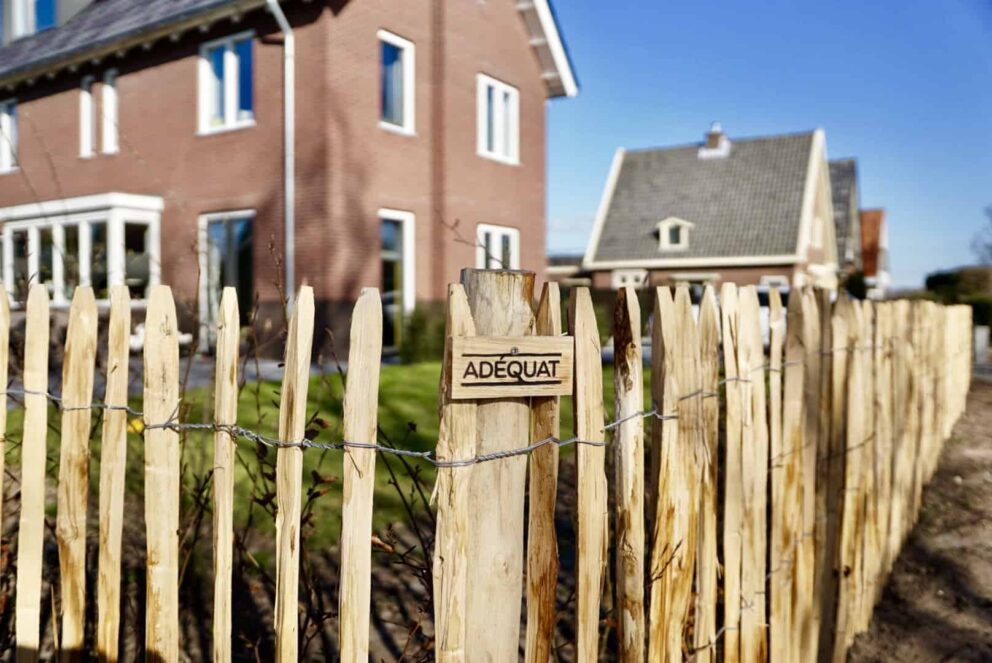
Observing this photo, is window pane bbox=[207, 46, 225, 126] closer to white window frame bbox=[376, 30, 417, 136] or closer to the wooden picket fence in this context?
white window frame bbox=[376, 30, 417, 136]

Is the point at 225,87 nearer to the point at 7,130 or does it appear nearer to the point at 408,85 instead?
the point at 408,85

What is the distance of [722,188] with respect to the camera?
101 feet

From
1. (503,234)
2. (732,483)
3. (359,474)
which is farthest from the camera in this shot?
Result: (503,234)

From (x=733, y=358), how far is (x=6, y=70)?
704 inches

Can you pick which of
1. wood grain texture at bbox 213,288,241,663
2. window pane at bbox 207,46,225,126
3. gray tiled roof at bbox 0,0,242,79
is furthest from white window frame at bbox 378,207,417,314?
wood grain texture at bbox 213,288,241,663

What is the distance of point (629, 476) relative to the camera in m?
2.11

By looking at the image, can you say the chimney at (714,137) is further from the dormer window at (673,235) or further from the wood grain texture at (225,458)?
the wood grain texture at (225,458)

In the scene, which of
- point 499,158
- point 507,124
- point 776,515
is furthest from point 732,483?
point 507,124

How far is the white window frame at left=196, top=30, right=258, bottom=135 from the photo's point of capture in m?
13.8

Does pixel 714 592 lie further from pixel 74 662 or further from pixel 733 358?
pixel 74 662

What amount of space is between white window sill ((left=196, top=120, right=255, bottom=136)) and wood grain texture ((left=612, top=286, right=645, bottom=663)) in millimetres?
12726

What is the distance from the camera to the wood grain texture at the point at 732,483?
2.59 m

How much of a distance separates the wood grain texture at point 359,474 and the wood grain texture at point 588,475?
1.51ft

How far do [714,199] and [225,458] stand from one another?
30283 mm
